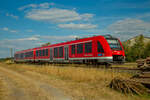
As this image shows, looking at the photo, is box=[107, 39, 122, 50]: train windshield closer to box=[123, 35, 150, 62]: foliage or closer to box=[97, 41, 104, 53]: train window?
box=[97, 41, 104, 53]: train window

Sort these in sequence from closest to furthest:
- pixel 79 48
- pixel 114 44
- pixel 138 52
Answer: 1. pixel 114 44
2. pixel 79 48
3. pixel 138 52

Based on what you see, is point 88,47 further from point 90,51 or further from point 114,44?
point 114,44

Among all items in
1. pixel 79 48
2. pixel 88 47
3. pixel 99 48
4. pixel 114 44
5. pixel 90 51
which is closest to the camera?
pixel 99 48

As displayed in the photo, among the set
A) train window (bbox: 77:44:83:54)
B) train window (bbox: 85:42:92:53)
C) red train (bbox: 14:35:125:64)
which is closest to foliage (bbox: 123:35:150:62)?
red train (bbox: 14:35:125:64)

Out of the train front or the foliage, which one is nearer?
the train front

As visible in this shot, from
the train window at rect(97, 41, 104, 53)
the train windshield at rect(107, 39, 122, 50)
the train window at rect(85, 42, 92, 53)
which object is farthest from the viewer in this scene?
the train window at rect(85, 42, 92, 53)

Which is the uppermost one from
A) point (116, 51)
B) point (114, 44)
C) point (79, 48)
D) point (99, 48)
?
point (114, 44)

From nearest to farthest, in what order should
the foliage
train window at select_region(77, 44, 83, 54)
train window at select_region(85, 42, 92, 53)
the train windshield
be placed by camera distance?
the train windshield < train window at select_region(85, 42, 92, 53) < train window at select_region(77, 44, 83, 54) < the foliage

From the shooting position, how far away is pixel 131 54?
1976 inches

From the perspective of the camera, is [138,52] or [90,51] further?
[138,52]

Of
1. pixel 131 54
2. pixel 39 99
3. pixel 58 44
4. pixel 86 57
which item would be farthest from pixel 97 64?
pixel 131 54

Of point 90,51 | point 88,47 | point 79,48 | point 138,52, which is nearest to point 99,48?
point 90,51

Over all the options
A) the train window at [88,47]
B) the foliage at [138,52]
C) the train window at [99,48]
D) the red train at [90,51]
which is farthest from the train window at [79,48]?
Answer: the foliage at [138,52]

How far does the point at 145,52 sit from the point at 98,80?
43.4 meters
